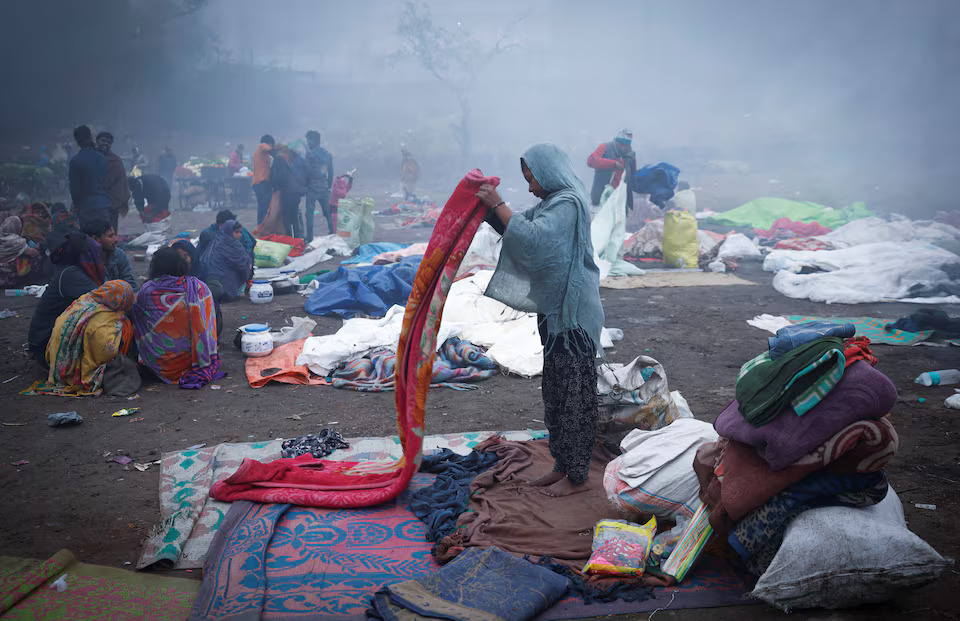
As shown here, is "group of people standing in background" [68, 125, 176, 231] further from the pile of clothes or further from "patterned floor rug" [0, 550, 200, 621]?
the pile of clothes

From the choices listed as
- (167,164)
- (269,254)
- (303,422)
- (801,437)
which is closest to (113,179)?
(269,254)

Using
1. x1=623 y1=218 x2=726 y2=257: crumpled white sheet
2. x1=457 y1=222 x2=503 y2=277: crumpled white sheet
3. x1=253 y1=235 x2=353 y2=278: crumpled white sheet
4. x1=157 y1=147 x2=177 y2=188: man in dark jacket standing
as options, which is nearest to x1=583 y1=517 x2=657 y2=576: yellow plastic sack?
x1=457 y1=222 x2=503 y2=277: crumpled white sheet

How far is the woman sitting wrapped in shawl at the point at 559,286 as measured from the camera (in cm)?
314

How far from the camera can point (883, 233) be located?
11133mm

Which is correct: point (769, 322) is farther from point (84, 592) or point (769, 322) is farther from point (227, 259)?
point (84, 592)

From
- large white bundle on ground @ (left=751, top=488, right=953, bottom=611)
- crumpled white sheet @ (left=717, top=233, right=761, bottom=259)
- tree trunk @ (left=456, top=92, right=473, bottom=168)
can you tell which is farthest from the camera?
tree trunk @ (left=456, top=92, right=473, bottom=168)

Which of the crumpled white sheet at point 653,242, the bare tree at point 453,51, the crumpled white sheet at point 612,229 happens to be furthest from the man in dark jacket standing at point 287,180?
the bare tree at point 453,51

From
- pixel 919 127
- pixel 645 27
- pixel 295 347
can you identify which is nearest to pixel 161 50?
pixel 645 27

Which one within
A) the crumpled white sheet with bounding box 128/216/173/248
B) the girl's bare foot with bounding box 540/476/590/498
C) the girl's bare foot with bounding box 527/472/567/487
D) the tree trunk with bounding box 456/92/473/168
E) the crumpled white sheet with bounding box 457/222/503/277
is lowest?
the girl's bare foot with bounding box 540/476/590/498

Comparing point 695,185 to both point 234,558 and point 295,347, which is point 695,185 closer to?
point 295,347

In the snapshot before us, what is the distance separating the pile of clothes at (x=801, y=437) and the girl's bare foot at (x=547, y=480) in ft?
3.31

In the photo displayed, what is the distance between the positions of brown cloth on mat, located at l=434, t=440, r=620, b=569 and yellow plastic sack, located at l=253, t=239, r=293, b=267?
680cm

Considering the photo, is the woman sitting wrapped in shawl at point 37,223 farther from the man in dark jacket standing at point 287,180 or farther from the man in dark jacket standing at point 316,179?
the man in dark jacket standing at point 316,179

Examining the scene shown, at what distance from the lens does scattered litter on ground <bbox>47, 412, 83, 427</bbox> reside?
14.3ft
